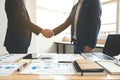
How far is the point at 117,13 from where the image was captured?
3.54 meters

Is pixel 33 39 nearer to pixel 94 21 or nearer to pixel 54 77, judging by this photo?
pixel 94 21

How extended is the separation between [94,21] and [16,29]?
0.84 metres

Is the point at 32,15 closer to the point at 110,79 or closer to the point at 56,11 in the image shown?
the point at 56,11

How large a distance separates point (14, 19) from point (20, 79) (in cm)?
128

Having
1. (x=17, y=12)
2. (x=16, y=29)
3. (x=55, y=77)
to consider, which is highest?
(x=17, y=12)

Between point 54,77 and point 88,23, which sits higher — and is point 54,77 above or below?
below

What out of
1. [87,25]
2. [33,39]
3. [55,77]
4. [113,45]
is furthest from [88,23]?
[33,39]

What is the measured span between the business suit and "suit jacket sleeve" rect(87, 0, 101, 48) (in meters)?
0.70

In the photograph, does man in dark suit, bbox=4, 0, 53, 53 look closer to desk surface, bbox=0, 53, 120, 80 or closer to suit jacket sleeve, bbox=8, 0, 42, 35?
suit jacket sleeve, bbox=8, 0, 42, 35

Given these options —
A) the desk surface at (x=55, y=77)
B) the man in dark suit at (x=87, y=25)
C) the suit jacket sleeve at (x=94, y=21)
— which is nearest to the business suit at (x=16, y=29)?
the man in dark suit at (x=87, y=25)

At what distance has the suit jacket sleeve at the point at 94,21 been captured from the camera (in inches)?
75.2

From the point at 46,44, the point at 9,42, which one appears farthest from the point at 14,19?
the point at 46,44

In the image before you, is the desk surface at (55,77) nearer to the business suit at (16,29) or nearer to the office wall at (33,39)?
the business suit at (16,29)

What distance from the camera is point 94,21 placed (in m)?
1.93
